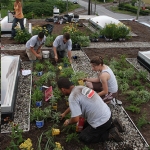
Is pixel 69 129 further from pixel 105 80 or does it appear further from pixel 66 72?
pixel 66 72

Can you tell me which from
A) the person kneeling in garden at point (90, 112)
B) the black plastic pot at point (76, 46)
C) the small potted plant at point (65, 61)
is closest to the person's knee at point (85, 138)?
the person kneeling in garden at point (90, 112)

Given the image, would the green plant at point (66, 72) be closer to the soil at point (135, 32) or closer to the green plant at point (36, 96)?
the green plant at point (36, 96)

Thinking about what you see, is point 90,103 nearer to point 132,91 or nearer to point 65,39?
point 132,91

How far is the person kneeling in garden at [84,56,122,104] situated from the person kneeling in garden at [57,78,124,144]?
0.72 metres

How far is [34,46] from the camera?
6.74 meters

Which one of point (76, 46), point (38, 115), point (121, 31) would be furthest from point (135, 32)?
point (38, 115)

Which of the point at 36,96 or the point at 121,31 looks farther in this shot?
the point at 121,31

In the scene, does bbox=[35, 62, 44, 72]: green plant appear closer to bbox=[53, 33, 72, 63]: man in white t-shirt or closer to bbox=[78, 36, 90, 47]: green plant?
bbox=[53, 33, 72, 63]: man in white t-shirt

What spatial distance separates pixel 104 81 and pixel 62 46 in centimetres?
300

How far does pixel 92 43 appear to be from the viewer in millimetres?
9344

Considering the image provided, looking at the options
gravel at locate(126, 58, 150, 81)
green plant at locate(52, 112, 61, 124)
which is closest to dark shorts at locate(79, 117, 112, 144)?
green plant at locate(52, 112, 61, 124)

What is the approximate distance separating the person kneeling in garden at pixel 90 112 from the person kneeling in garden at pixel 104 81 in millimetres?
715

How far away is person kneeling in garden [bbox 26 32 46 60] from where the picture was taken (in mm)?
6430

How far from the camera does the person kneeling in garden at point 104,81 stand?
4.01 meters
